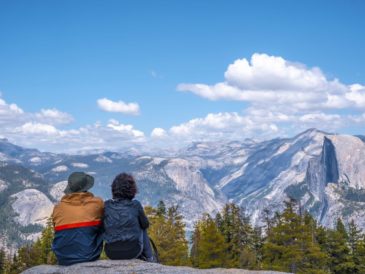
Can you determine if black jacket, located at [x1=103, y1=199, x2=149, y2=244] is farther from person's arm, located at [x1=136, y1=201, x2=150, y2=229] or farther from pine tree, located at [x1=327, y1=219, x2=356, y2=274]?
pine tree, located at [x1=327, y1=219, x2=356, y2=274]

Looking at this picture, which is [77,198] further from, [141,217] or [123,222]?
[141,217]

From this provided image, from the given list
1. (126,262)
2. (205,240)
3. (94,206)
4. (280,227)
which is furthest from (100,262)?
(205,240)

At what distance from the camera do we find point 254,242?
64875 mm

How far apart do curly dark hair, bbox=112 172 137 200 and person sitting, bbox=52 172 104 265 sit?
1.78 ft

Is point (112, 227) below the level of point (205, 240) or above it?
above

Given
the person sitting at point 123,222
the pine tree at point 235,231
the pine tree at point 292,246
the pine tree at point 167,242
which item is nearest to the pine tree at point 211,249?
the pine tree at point 167,242

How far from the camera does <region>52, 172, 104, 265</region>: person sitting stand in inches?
458

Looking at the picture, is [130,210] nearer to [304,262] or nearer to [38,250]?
[304,262]

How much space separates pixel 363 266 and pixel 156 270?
187 ft

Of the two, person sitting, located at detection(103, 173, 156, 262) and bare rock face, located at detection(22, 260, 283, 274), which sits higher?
person sitting, located at detection(103, 173, 156, 262)

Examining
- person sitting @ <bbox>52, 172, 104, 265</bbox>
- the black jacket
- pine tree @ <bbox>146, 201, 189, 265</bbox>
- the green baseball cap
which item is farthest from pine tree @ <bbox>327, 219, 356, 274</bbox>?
the green baseball cap

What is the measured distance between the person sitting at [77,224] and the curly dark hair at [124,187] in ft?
1.78

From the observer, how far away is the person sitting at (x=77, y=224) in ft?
38.2

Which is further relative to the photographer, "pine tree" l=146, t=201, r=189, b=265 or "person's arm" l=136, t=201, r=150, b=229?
"pine tree" l=146, t=201, r=189, b=265
